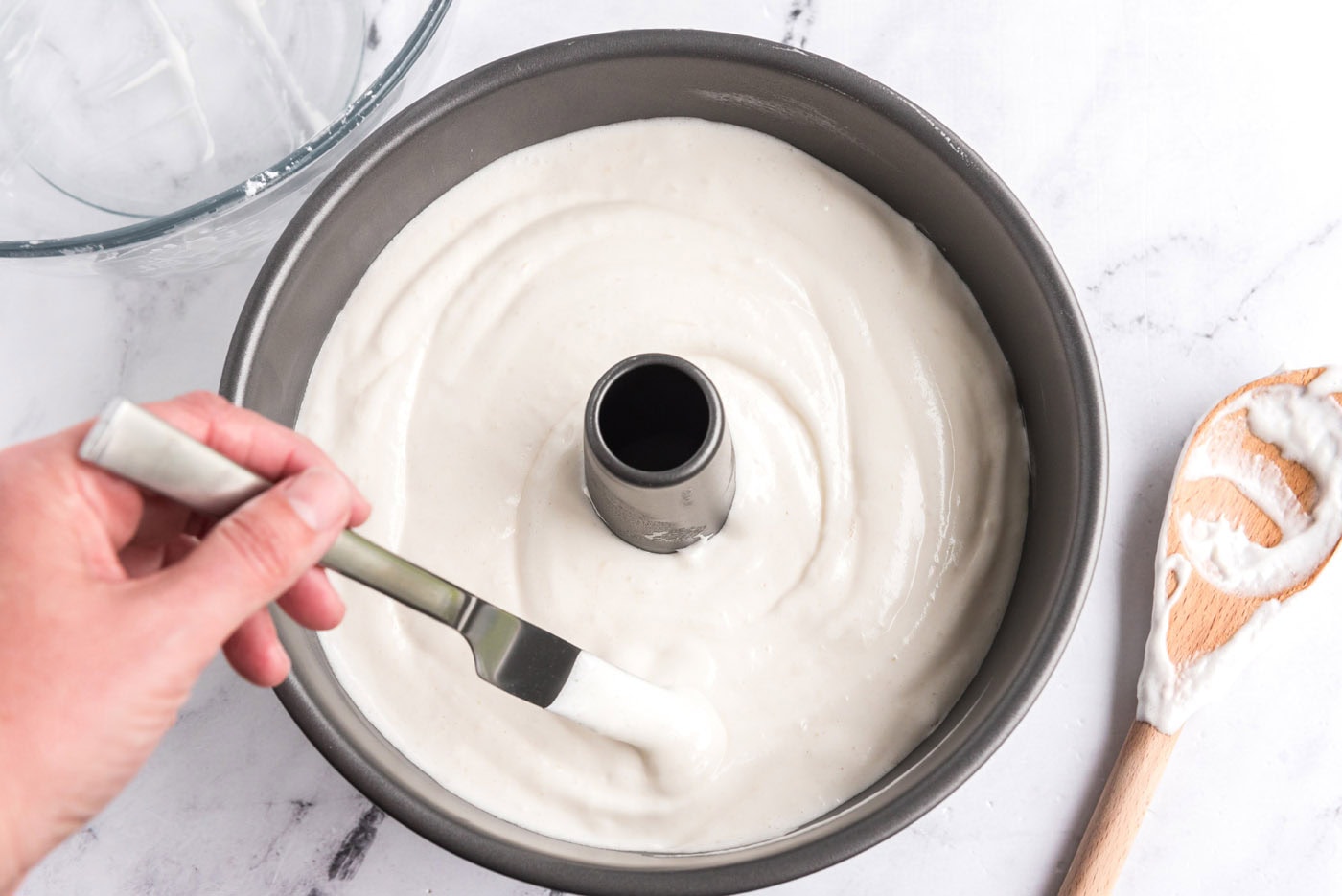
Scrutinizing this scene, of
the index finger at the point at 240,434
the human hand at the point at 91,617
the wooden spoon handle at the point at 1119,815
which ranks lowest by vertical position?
the human hand at the point at 91,617

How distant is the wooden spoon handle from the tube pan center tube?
21.1 inches

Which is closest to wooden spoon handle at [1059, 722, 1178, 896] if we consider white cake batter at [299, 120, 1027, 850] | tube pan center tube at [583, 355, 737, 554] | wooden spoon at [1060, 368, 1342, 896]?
wooden spoon at [1060, 368, 1342, 896]

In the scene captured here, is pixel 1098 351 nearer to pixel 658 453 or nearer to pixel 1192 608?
pixel 1192 608

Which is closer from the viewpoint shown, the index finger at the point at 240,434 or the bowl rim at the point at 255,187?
the index finger at the point at 240,434

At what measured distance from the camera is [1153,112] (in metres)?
1.42

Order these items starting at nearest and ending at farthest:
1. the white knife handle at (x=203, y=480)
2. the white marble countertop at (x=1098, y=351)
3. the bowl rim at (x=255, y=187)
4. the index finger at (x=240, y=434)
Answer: the white knife handle at (x=203, y=480) → the index finger at (x=240, y=434) → the bowl rim at (x=255, y=187) → the white marble countertop at (x=1098, y=351)

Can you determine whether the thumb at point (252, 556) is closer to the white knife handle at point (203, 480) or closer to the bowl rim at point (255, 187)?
the white knife handle at point (203, 480)

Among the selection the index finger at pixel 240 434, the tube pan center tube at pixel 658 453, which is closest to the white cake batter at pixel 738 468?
the tube pan center tube at pixel 658 453

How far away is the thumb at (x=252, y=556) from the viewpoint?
75cm

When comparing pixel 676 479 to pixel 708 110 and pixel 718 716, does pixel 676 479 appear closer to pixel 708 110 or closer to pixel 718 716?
pixel 718 716

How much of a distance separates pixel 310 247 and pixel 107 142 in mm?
511

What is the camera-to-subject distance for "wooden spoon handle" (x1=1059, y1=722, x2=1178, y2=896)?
1207mm

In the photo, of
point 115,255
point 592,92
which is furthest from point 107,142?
point 592,92

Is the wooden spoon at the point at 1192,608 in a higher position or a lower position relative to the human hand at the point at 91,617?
higher
